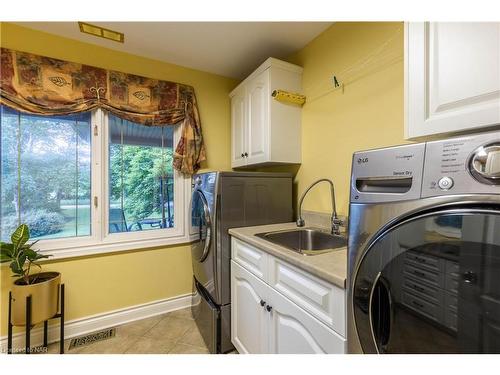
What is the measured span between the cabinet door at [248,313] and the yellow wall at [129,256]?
899 millimetres

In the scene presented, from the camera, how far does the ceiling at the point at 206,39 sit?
1632 mm

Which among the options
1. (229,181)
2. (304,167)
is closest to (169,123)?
(229,181)

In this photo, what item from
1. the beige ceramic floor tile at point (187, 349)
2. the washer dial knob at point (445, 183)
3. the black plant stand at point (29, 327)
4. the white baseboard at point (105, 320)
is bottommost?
the beige ceramic floor tile at point (187, 349)

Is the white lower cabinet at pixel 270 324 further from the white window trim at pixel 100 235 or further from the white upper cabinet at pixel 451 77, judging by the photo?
the white window trim at pixel 100 235

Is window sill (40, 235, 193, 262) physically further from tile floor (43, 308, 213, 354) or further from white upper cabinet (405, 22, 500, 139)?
white upper cabinet (405, 22, 500, 139)

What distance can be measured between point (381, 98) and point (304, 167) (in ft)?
2.48

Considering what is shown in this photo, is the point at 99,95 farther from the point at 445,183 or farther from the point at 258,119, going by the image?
the point at 445,183

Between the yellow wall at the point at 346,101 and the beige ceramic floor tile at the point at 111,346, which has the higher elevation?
the yellow wall at the point at 346,101

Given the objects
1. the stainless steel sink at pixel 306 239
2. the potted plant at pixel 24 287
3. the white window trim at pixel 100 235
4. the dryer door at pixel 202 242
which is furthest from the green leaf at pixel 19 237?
the stainless steel sink at pixel 306 239

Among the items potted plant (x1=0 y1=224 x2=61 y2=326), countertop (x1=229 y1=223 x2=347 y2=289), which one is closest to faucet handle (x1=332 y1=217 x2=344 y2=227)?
countertop (x1=229 y1=223 x2=347 y2=289)

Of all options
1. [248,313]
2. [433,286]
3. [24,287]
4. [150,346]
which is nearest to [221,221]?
[248,313]

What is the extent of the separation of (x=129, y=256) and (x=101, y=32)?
5.93 feet

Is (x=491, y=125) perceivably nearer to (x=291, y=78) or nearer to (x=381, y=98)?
(x=381, y=98)

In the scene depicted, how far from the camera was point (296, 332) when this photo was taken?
1010 millimetres
